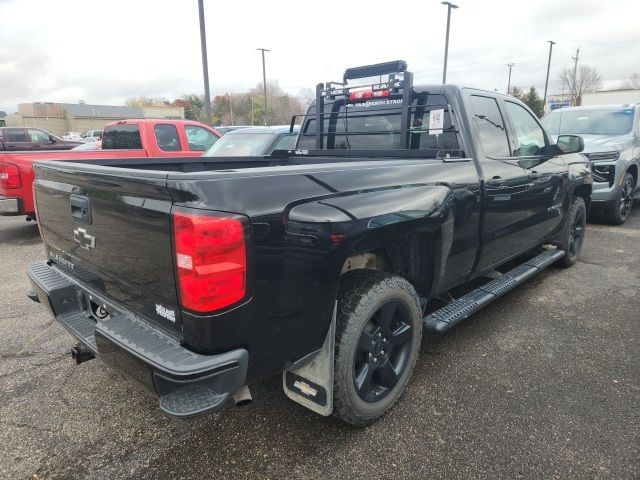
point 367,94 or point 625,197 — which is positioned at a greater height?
point 367,94

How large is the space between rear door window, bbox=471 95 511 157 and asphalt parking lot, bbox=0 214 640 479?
144 cm

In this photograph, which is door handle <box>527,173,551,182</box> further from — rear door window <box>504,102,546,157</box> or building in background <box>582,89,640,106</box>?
building in background <box>582,89,640,106</box>

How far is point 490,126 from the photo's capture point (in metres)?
3.49

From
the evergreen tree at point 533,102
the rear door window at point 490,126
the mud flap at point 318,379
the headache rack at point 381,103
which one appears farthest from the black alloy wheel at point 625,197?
the evergreen tree at point 533,102

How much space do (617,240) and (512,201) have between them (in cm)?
406

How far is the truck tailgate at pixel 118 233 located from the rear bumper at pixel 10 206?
438 centimetres

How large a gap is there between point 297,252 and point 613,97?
64.9 ft

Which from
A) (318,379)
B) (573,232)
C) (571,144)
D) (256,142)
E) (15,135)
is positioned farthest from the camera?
(15,135)

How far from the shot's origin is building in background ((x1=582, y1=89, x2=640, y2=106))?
53.4ft

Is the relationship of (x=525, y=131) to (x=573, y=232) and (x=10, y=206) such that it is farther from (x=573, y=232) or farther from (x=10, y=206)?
(x=10, y=206)

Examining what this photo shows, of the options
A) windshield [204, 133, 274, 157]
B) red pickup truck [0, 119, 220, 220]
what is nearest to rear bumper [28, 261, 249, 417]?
red pickup truck [0, 119, 220, 220]

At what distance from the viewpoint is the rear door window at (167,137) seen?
26.5 feet

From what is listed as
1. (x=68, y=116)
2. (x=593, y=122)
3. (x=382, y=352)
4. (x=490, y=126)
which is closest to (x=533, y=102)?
(x=593, y=122)

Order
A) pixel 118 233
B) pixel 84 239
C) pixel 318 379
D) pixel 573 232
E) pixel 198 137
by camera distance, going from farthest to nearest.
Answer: pixel 198 137 → pixel 573 232 → pixel 84 239 → pixel 318 379 → pixel 118 233
